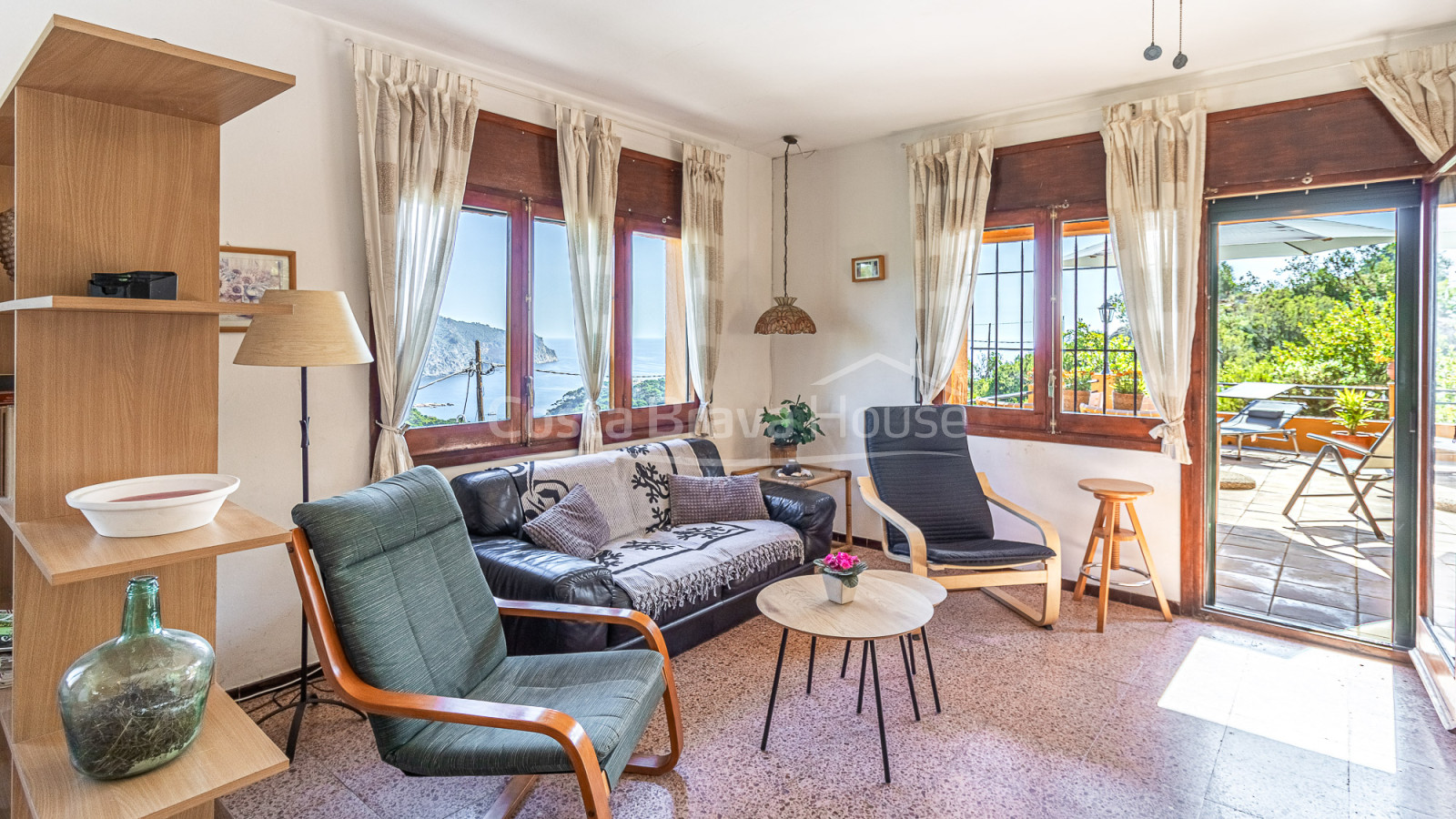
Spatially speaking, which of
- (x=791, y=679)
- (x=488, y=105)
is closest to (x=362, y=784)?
(x=791, y=679)

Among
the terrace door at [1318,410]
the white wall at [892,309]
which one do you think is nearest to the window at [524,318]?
the white wall at [892,309]

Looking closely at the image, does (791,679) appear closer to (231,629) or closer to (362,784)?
(362,784)

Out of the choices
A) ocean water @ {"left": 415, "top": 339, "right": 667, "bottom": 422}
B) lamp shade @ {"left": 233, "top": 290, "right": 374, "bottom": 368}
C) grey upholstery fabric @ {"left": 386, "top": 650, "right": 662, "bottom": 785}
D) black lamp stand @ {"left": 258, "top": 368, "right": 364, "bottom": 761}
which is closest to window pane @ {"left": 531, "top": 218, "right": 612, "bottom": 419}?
ocean water @ {"left": 415, "top": 339, "right": 667, "bottom": 422}

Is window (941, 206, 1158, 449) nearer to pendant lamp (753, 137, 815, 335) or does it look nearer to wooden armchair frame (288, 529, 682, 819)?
pendant lamp (753, 137, 815, 335)

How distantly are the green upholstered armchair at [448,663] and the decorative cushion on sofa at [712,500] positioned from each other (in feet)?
5.15

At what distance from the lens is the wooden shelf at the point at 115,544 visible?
3.68 ft

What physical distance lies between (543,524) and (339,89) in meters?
2.00

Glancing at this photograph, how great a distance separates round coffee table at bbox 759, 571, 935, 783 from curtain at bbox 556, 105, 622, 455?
170cm

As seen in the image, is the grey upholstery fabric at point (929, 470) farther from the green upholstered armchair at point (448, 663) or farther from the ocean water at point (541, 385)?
the green upholstered armchair at point (448, 663)

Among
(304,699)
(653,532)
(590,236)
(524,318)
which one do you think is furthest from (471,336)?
(304,699)

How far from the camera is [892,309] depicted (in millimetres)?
4762

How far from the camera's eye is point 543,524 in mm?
3189

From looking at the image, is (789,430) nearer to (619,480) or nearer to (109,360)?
(619,480)

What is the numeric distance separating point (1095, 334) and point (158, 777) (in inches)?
166
